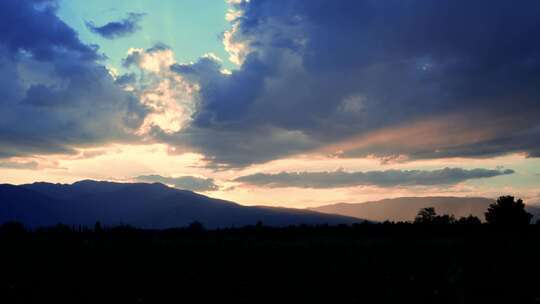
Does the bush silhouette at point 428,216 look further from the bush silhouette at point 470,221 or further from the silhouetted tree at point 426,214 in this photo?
the bush silhouette at point 470,221

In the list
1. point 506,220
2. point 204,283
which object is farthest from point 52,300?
point 506,220

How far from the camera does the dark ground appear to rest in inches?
501

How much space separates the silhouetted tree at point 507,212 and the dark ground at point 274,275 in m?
85.7

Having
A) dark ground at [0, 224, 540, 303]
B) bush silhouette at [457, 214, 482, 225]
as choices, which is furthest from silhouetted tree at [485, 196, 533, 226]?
dark ground at [0, 224, 540, 303]

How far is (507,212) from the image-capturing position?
100750 millimetres

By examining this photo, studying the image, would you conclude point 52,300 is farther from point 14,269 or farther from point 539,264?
point 539,264

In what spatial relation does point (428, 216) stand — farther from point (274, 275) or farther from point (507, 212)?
point (274, 275)

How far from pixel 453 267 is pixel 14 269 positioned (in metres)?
14.9

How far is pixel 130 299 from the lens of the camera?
12992 millimetres

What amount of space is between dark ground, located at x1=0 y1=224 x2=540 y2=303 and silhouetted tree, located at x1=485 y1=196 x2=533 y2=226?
85688 mm

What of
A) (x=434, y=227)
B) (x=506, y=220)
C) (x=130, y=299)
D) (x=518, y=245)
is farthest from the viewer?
(x=506, y=220)

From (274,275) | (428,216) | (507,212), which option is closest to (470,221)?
(507,212)

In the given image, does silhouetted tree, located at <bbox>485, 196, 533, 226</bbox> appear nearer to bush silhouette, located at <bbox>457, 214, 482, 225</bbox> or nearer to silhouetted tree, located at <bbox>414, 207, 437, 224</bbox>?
bush silhouette, located at <bbox>457, 214, 482, 225</bbox>

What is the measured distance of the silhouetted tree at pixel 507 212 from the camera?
324 ft
